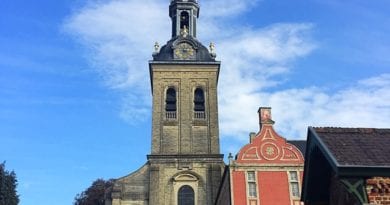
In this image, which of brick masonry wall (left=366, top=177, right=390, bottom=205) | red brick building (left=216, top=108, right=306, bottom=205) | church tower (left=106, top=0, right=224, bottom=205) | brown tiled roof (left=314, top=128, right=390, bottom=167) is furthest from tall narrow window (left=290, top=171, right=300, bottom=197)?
brick masonry wall (left=366, top=177, right=390, bottom=205)

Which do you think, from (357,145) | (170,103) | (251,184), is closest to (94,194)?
(170,103)

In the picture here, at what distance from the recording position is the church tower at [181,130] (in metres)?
33.5

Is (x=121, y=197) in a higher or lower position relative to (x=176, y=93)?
lower

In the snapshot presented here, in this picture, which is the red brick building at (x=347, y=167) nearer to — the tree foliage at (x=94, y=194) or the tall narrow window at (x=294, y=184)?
the tall narrow window at (x=294, y=184)

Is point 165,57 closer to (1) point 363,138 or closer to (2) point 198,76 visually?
(2) point 198,76

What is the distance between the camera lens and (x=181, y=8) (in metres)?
41.0

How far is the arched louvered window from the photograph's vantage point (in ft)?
121

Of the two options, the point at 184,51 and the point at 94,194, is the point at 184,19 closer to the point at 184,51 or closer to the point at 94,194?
the point at 184,51

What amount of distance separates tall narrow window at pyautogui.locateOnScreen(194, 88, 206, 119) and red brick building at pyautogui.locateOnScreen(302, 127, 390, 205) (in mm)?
25942

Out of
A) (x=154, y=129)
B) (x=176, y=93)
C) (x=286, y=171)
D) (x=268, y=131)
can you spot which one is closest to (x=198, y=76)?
(x=176, y=93)

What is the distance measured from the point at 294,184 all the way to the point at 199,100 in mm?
11249

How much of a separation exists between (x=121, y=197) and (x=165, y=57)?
11.0m

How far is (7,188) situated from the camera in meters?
29.0

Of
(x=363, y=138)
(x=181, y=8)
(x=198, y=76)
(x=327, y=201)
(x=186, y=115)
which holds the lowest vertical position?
(x=327, y=201)
